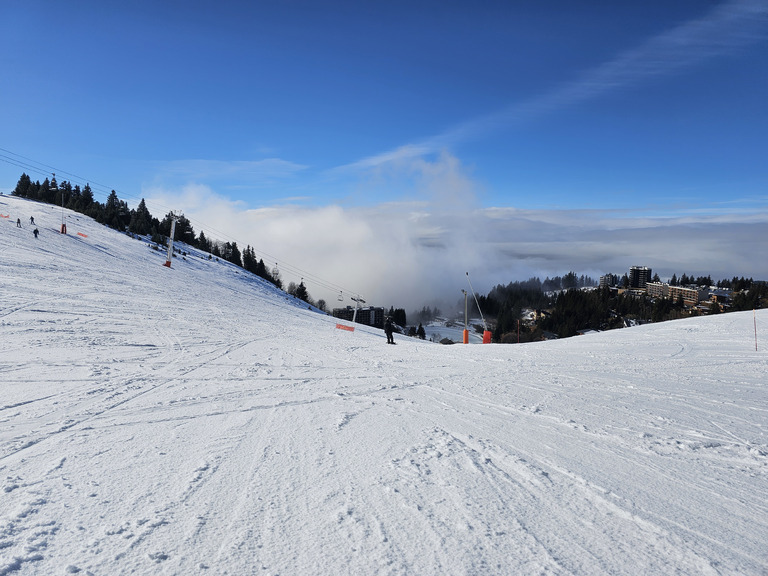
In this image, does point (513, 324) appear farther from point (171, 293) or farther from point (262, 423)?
point (262, 423)

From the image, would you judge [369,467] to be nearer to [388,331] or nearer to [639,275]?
[388,331]

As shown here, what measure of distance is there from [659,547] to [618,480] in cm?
109

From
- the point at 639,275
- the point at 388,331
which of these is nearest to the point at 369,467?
the point at 388,331

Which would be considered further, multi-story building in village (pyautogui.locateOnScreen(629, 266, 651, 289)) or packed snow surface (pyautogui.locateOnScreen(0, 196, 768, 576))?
multi-story building in village (pyautogui.locateOnScreen(629, 266, 651, 289))

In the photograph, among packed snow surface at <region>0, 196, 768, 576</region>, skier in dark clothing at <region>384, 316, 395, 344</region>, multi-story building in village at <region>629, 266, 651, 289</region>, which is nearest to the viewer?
packed snow surface at <region>0, 196, 768, 576</region>

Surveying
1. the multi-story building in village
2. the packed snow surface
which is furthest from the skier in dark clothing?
the multi-story building in village

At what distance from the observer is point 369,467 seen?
423cm

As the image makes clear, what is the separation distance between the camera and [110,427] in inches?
204

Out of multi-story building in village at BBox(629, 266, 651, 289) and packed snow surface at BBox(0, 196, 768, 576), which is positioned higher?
multi-story building in village at BBox(629, 266, 651, 289)

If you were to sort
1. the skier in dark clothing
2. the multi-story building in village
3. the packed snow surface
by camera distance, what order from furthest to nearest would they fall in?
the multi-story building in village → the skier in dark clothing → the packed snow surface

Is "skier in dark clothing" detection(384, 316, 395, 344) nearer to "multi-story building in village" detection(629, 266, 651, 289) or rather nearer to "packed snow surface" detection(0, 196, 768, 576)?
"packed snow surface" detection(0, 196, 768, 576)

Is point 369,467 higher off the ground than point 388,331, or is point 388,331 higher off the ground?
point 369,467

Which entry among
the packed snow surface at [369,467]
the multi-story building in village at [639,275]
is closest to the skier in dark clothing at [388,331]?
the packed snow surface at [369,467]

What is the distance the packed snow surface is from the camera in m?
2.88
